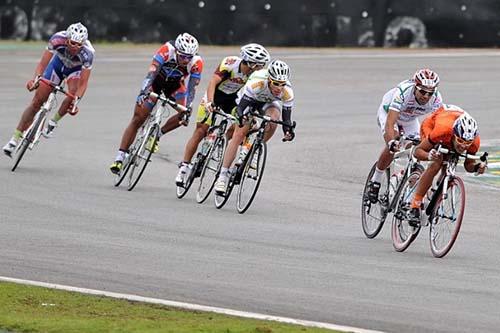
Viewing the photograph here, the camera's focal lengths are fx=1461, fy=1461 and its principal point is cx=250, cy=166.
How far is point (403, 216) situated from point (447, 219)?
2.01 ft

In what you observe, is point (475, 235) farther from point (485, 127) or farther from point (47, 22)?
point (47, 22)

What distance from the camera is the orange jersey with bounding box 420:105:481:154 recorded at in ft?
37.6

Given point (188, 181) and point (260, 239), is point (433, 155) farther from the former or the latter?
point (188, 181)

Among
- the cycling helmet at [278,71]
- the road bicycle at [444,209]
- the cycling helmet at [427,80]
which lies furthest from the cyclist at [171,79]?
the road bicycle at [444,209]

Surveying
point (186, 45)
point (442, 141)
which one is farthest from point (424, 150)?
point (186, 45)

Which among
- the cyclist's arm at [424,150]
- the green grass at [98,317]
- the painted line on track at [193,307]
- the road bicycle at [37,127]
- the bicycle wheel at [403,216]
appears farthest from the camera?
the road bicycle at [37,127]

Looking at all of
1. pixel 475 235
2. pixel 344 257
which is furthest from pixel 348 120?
pixel 344 257

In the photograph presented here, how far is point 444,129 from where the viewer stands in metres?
11.5

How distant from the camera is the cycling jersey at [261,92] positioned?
14.1 metres

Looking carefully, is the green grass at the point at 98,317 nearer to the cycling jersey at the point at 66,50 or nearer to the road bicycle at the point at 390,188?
the road bicycle at the point at 390,188

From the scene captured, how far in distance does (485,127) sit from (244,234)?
11.0 metres

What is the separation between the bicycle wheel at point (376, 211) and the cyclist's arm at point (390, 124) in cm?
47

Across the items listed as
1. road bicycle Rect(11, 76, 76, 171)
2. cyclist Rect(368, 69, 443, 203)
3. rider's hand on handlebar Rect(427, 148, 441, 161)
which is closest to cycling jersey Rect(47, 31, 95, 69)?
road bicycle Rect(11, 76, 76, 171)

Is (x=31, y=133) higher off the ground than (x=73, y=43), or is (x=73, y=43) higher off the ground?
(x=73, y=43)
